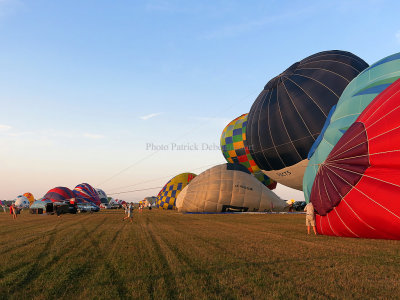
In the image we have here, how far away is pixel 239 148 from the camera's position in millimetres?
32344

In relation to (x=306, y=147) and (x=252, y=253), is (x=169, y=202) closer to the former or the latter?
(x=306, y=147)

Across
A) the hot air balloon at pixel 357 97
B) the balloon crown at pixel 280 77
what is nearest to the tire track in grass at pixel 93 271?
the hot air balloon at pixel 357 97

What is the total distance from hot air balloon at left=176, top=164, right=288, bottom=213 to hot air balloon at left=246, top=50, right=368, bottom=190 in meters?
4.79

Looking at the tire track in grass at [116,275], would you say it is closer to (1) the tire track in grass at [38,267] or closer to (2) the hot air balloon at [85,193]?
(1) the tire track in grass at [38,267]

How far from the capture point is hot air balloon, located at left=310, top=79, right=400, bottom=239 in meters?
7.44

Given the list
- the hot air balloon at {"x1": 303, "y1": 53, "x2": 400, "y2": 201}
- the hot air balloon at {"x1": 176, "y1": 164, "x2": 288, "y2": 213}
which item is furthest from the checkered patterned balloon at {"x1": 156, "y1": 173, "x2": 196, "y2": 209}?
the hot air balloon at {"x1": 303, "y1": 53, "x2": 400, "y2": 201}

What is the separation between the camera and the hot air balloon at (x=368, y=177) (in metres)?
7.44

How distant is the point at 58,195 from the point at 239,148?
25.0 meters

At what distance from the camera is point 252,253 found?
256 inches

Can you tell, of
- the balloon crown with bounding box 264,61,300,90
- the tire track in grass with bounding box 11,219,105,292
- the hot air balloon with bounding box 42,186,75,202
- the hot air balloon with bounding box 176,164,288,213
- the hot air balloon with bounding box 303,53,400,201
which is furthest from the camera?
the hot air balloon with bounding box 42,186,75,202

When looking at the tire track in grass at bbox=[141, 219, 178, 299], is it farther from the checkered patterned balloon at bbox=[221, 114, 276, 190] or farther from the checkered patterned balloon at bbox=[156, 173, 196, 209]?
the checkered patterned balloon at bbox=[156, 173, 196, 209]

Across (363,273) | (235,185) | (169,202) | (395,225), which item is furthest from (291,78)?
(169,202)

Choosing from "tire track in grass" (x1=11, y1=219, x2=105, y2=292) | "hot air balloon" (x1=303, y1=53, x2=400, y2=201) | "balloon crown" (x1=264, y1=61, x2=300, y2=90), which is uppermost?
"balloon crown" (x1=264, y1=61, x2=300, y2=90)

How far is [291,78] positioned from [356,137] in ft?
41.1
